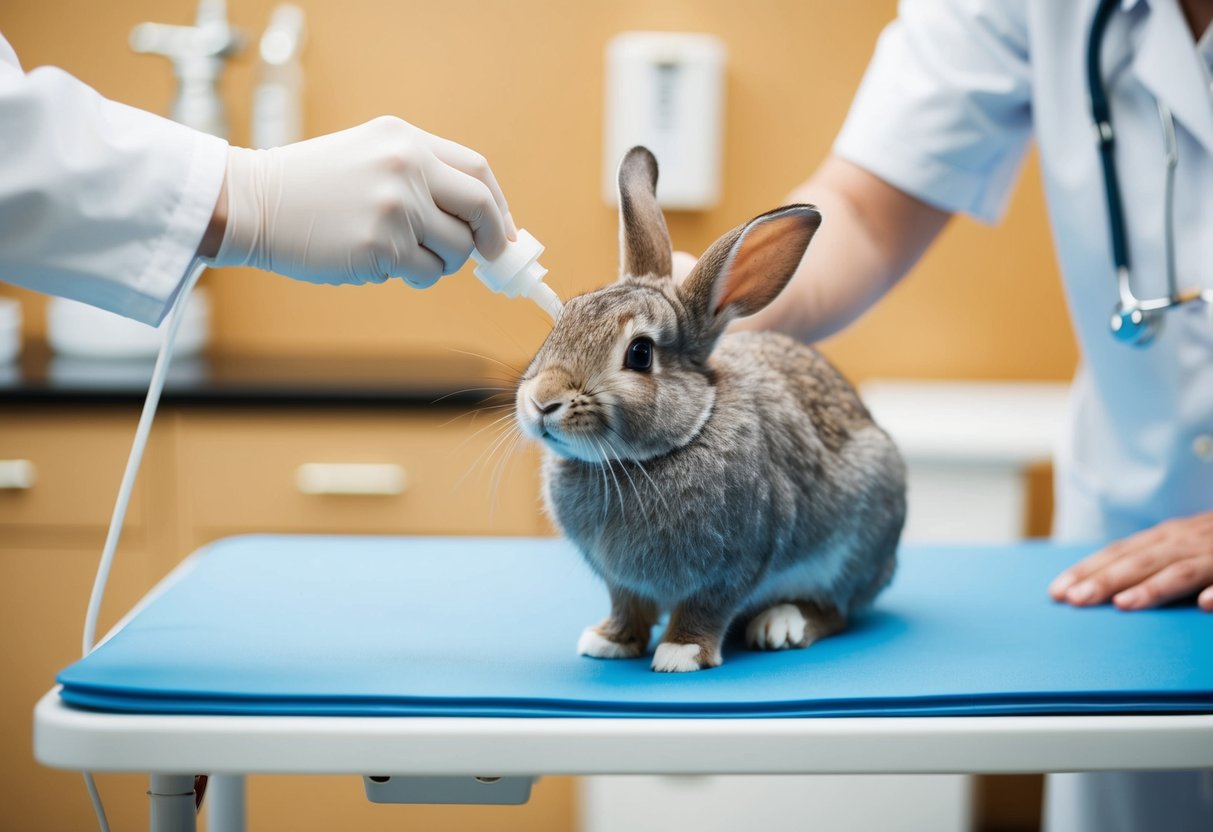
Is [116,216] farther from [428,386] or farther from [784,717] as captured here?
[428,386]

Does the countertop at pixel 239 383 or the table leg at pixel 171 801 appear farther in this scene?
the countertop at pixel 239 383

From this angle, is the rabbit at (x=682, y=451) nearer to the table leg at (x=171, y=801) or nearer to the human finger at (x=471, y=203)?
the human finger at (x=471, y=203)

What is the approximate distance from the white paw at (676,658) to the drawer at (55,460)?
4.74 feet

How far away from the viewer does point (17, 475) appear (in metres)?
2.11

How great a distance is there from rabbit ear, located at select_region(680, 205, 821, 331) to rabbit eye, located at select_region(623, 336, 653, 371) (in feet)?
0.18

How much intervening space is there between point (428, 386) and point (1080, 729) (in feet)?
4.92

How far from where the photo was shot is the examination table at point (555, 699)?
818mm

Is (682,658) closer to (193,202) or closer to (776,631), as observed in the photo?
(776,631)

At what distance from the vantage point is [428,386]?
7.11 ft

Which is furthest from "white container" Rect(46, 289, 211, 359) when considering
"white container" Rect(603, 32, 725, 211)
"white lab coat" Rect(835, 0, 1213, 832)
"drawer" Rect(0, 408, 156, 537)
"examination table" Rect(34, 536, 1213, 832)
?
"white lab coat" Rect(835, 0, 1213, 832)

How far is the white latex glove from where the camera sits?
35.7 inches

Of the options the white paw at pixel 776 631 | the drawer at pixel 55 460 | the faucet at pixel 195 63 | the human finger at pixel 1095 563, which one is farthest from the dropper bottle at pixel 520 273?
the faucet at pixel 195 63

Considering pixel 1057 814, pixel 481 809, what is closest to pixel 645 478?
pixel 1057 814

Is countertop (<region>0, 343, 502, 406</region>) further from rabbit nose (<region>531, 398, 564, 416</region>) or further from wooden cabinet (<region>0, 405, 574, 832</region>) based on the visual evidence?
rabbit nose (<region>531, 398, 564, 416</region>)
